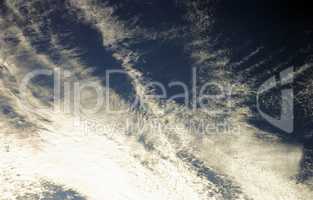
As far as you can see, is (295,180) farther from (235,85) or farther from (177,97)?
(177,97)

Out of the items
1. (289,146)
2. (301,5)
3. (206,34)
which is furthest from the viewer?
(289,146)

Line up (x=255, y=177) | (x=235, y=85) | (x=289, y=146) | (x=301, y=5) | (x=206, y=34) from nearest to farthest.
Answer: (x=301, y=5)
(x=206, y=34)
(x=235, y=85)
(x=289, y=146)
(x=255, y=177)

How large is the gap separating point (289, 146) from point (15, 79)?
5.39ft

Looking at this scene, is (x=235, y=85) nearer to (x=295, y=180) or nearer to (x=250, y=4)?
(x=250, y=4)

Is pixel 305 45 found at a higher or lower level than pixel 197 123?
higher

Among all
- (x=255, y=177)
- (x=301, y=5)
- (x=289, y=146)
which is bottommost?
(x=255, y=177)

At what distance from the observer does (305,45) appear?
151 cm

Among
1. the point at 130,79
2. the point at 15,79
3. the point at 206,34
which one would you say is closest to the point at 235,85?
the point at 206,34

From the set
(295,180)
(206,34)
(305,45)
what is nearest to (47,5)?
(206,34)

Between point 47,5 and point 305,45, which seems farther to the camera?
point 47,5

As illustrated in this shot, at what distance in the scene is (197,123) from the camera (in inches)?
75.7
